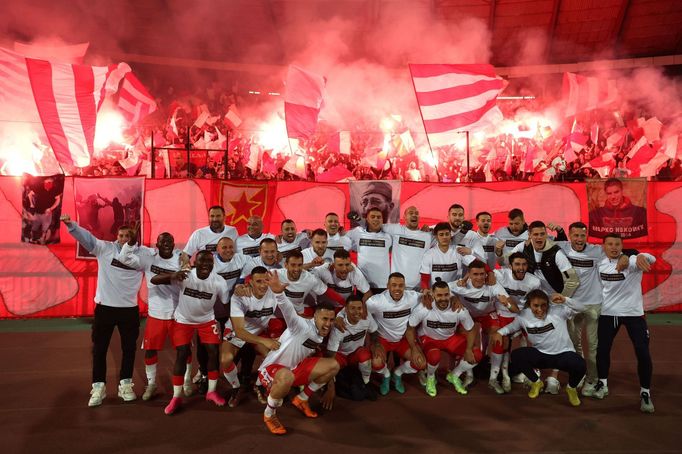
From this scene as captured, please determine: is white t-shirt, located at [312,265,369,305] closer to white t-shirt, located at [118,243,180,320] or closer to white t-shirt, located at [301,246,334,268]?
white t-shirt, located at [301,246,334,268]

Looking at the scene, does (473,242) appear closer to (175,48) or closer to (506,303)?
(506,303)

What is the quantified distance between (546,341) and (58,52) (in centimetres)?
1889

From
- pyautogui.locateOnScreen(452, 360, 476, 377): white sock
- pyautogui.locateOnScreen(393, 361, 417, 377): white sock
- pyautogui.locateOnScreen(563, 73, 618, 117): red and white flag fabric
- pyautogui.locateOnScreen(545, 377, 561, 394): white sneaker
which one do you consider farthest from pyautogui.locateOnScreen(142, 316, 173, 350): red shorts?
pyautogui.locateOnScreen(563, 73, 618, 117): red and white flag fabric

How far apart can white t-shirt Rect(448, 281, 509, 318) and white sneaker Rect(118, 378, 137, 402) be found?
4.25 metres

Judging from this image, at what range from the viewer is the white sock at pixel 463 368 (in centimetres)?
666

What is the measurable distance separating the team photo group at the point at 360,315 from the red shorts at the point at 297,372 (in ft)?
0.05

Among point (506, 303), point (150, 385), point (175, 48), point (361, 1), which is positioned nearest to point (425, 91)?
point (506, 303)

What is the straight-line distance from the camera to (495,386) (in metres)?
6.65

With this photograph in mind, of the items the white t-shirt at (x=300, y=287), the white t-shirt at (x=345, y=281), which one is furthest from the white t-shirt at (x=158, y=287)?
the white t-shirt at (x=345, y=281)

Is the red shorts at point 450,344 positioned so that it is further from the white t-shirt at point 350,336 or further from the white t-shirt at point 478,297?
the white t-shirt at point 350,336

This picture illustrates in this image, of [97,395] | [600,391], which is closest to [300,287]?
[97,395]

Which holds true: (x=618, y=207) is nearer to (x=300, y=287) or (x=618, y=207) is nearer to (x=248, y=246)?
(x=300, y=287)

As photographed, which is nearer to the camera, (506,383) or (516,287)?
(506,383)

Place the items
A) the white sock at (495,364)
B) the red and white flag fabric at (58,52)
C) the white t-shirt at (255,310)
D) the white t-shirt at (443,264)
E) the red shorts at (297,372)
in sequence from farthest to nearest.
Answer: the red and white flag fabric at (58,52), the white t-shirt at (443,264), the white sock at (495,364), the white t-shirt at (255,310), the red shorts at (297,372)
